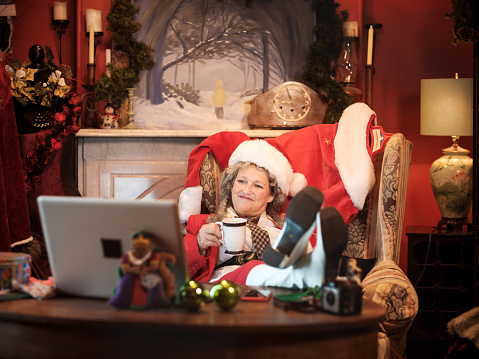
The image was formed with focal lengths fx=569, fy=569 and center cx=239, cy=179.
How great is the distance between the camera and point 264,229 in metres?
2.35

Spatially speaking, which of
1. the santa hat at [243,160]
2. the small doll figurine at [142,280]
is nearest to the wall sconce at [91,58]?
the santa hat at [243,160]

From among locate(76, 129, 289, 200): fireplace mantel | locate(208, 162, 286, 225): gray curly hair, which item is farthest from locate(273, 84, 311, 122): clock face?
locate(208, 162, 286, 225): gray curly hair

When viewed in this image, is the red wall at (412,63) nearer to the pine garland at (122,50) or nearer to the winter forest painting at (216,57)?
the winter forest painting at (216,57)

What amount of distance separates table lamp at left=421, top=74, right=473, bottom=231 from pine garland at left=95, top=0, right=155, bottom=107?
5.52 feet

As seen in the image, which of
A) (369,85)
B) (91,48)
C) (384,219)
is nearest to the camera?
(384,219)

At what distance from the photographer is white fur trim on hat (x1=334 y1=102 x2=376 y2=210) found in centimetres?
238

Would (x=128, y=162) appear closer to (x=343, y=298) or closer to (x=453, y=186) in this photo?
(x=453, y=186)

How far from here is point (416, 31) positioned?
12.1 ft

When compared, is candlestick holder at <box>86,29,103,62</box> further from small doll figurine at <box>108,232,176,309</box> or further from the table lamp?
small doll figurine at <box>108,232,176,309</box>

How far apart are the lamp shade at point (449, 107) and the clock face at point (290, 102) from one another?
694 millimetres

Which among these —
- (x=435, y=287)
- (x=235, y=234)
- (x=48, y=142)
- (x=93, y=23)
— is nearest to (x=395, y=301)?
(x=235, y=234)

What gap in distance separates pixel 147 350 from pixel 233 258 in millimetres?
1142

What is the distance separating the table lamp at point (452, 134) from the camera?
3.14 meters

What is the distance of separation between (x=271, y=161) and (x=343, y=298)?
1276 millimetres
